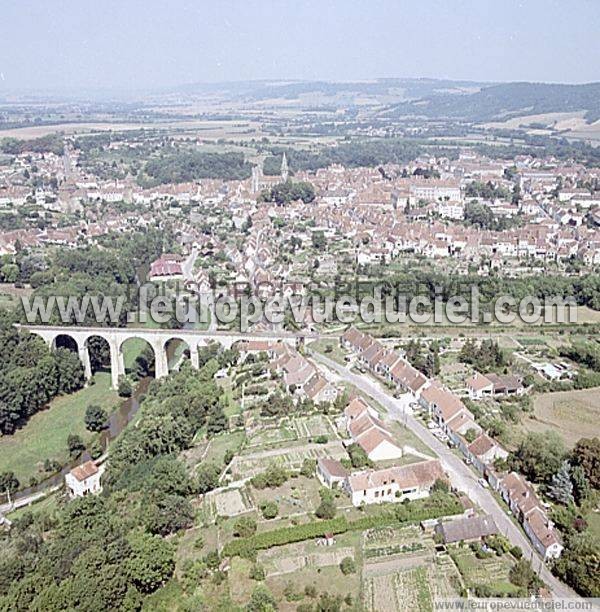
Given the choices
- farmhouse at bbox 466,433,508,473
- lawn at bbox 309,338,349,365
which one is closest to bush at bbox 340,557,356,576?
farmhouse at bbox 466,433,508,473

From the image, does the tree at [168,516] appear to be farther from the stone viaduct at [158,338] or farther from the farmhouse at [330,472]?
the stone viaduct at [158,338]

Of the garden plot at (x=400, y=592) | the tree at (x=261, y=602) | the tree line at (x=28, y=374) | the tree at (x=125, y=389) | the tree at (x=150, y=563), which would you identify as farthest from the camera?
the tree at (x=125, y=389)

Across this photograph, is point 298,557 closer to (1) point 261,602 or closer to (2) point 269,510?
(2) point 269,510

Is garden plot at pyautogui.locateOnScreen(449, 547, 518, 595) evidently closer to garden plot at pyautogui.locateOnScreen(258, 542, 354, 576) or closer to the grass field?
garden plot at pyautogui.locateOnScreen(258, 542, 354, 576)

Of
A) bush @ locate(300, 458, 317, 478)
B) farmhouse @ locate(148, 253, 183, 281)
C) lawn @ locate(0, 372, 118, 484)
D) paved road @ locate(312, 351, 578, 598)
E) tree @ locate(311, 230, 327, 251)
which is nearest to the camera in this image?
paved road @ locate(312, 351, 578, 598)

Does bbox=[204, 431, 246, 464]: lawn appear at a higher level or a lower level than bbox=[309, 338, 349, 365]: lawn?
higher

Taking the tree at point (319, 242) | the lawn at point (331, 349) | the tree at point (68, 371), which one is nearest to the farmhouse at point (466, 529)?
the lawn at point (331, 349)

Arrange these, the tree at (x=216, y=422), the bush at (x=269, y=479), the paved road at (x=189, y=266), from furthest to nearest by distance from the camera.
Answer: the paved road at (x=189, y=266)
the tree at (x=216, y=422)
the bush at (x=269, y=479)
